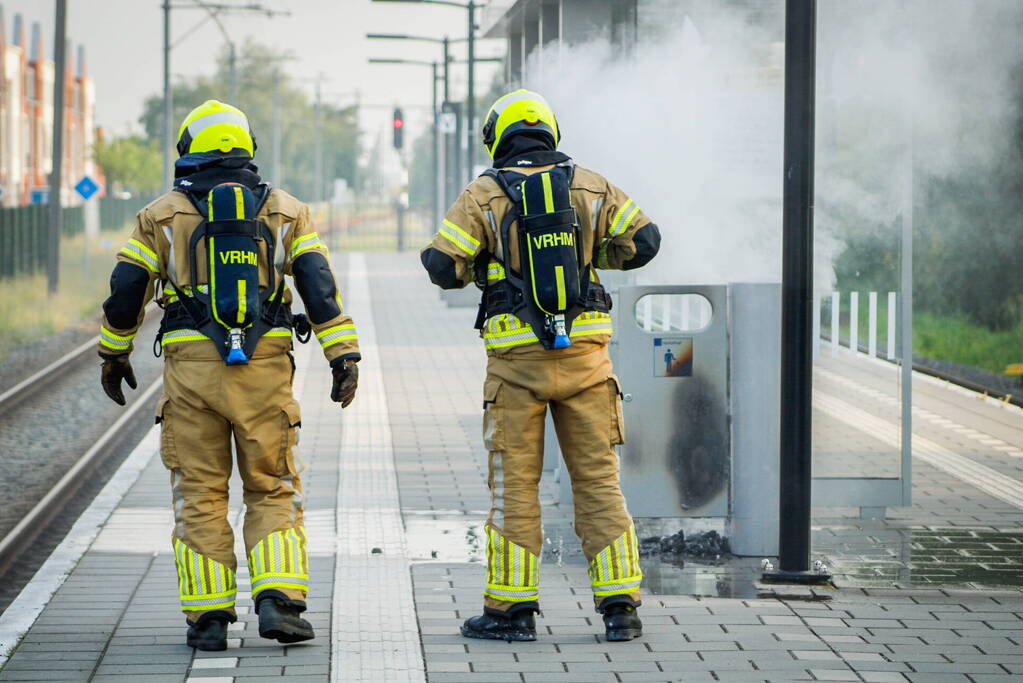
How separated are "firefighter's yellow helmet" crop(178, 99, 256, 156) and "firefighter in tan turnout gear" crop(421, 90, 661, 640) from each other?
0.74m

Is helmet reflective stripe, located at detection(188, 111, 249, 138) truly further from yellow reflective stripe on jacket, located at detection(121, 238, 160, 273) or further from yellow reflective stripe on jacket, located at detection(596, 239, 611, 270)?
yellow reflective stripe on jacket, located at detection(596, 239, 611, 270)

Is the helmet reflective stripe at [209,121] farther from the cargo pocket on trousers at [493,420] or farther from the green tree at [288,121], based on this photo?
the green tree at [288,121]

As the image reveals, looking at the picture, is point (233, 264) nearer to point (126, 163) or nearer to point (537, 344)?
point (537, 344)

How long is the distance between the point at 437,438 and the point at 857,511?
3.37m

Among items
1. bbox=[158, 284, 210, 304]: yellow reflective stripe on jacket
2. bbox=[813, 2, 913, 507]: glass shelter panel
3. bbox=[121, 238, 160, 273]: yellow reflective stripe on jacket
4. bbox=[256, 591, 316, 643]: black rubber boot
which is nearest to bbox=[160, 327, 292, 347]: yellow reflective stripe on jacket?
bbox=[158, 284, 210, 304]: yellow reflective stripe on jacket

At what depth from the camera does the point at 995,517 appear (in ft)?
25.5

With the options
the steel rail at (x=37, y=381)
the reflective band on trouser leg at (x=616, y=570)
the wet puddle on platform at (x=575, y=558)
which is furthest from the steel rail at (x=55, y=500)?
the reflective band on trouser leg at (x=616, y=570)

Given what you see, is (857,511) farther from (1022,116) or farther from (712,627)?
(1022,116)

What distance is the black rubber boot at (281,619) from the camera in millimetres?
5246

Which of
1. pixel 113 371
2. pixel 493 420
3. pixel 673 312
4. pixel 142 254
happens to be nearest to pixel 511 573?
pixel 493 420

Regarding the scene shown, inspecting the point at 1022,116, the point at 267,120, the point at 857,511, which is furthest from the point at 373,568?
the point at 267,120

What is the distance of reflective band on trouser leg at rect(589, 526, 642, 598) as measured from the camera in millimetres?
5430

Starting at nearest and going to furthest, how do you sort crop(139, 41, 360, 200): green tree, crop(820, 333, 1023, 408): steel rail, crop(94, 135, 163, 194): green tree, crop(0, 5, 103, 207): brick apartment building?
crop(820, 333, 1023, 408): steel rail → crop(94, 135, 163, 194): green tree → crop(0, 5, 103, 207): brick apartment building → crop(139, 41, 360, 200): green tree

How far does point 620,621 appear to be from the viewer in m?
5.40
